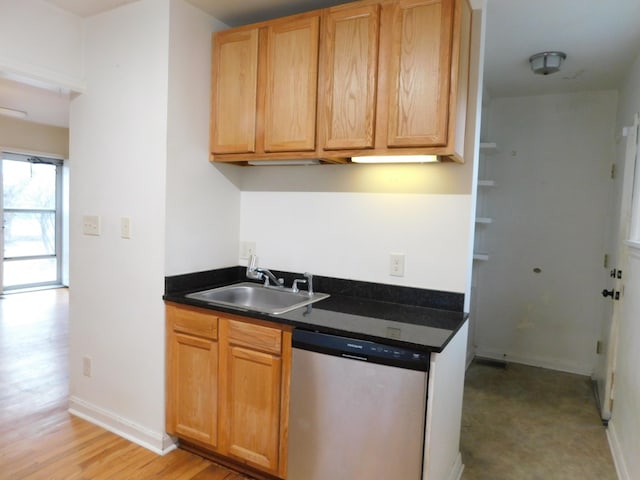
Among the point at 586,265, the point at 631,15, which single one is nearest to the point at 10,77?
the point at 631,15

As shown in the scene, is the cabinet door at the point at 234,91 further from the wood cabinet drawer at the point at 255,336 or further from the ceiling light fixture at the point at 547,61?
the ceiling light fixture at the point at 547,61

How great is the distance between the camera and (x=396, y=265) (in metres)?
2.31

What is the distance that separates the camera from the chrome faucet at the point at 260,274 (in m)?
2.59

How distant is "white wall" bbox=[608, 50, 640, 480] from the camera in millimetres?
2092

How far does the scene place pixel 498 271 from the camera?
13.2 ft

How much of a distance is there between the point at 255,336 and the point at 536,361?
3108mm

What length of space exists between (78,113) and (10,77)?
0.37 m

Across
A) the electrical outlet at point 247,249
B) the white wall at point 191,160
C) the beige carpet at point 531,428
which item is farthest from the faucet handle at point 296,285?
the beige carpet at point 531,428

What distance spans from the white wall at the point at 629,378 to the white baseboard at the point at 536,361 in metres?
1.16

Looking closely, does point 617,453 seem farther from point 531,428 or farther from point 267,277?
point 267,277

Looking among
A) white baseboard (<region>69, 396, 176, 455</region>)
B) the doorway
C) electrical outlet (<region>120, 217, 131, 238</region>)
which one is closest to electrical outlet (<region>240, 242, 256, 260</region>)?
electrical outlet (<region>120, 217, 131, 238</region>)

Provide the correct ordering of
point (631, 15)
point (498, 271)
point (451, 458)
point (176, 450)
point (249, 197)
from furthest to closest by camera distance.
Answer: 1. point (498, 271)
2. point (249, 197)
3. point (176, 450)
4. point (631, 15)
5. point (451, 458)

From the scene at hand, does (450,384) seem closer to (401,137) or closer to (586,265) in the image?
(401,137)

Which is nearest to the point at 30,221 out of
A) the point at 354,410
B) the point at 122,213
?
the point at 122,213
